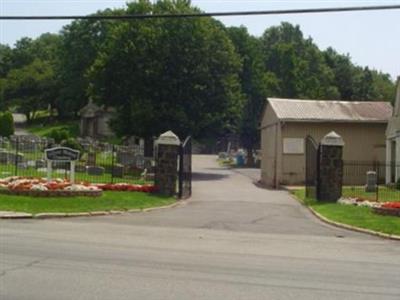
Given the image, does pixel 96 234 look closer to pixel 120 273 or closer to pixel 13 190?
pixel 120 273

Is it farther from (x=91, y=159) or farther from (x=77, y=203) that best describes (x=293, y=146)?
(x=77, y=203)

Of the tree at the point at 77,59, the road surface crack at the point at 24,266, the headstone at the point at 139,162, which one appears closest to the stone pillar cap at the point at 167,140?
the headstone at the point at 139,162

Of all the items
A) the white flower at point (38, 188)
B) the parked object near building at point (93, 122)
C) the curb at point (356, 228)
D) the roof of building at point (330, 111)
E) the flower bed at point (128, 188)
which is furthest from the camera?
the parked object near building at point (93, 122)

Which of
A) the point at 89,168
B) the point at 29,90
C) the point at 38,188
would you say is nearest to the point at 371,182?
the point at 89,168

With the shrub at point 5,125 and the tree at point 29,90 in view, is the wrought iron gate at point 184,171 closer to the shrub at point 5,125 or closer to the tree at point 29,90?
the shrub at point 5,125

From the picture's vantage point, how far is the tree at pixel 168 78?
44281mm

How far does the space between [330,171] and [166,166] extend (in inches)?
241

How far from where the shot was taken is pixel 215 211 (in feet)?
68.9

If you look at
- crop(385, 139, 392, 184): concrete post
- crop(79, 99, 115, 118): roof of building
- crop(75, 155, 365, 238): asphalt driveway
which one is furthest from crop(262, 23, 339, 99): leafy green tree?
crop(75, 155, 365, 238): asphalt driveway

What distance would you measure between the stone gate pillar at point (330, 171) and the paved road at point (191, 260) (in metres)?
5.77

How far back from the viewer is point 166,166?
24.6 meters

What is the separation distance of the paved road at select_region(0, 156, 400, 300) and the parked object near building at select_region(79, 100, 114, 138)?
2462 inches

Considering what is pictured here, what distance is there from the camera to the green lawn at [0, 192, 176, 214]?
63.9 feet

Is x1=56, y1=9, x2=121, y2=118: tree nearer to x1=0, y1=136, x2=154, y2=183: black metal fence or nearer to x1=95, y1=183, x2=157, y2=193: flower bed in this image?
x1=0, y1=136, x2=154, y2=183: black metal fence
